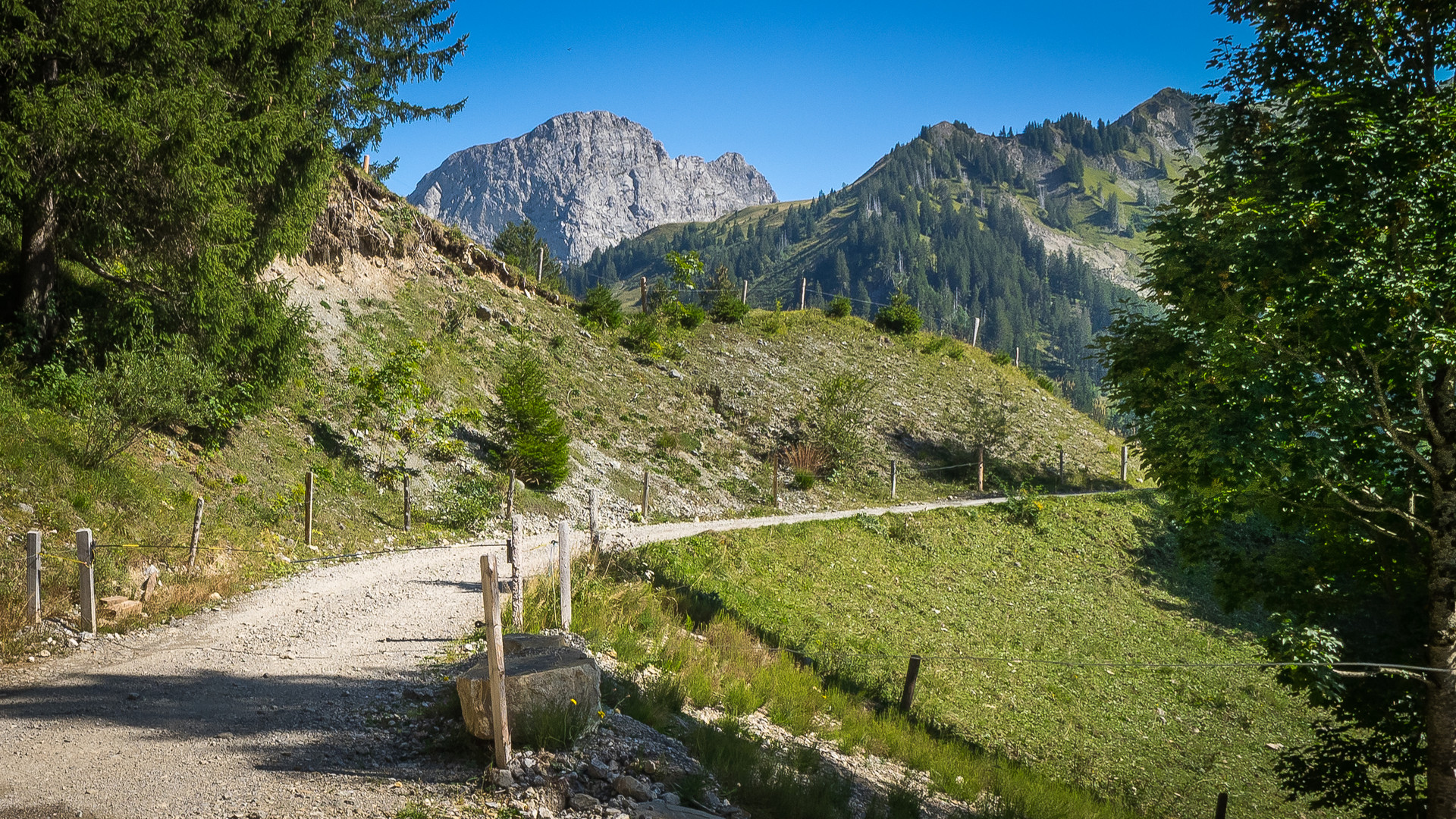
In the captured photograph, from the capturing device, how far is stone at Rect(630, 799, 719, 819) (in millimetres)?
5399

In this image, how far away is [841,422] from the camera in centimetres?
3269

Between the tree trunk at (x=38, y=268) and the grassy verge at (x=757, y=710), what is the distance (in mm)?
11125

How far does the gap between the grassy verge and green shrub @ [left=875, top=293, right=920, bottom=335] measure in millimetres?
36483

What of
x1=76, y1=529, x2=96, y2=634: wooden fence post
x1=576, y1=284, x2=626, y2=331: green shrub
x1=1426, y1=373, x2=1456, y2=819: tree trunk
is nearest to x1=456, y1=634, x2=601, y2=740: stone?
x1=76, y1=529, x2=96, y2=634: wooden fence post

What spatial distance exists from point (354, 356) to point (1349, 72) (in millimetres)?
24225

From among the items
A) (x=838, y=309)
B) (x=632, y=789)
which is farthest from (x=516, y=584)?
(x=838, y=309)

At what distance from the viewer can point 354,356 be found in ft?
78.3

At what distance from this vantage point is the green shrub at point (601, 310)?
3756 cm

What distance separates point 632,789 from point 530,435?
17453 mm

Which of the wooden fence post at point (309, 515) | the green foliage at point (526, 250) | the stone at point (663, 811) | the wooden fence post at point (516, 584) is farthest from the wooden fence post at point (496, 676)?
the green foliage at point (526, 250)

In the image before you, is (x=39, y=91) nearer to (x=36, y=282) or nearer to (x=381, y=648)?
(x=36, y=282)

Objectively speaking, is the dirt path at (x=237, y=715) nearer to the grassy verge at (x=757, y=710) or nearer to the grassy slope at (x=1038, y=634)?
the grassy verge at (x=757, y=710)

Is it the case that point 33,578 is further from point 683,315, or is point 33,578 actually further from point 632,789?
point 683,315

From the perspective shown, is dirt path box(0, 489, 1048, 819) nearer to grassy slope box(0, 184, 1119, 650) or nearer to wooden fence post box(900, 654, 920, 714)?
grassy slope box(0, 184, 1119, 650)
